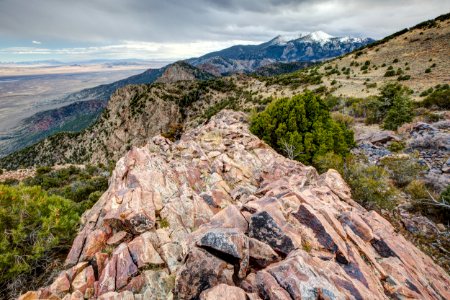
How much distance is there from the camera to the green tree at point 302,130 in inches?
1075

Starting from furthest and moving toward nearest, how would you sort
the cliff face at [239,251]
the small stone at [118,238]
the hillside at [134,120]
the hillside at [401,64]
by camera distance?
the hillside at [134,120]
the hillside at [401,64]
the small stone at [118,238]
the cliff face at [239,251]

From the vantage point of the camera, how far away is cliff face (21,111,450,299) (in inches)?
326

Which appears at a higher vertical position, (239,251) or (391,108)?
(391,108)

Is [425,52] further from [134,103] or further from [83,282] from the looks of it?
[134,103]

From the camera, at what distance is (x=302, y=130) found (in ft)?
95.5

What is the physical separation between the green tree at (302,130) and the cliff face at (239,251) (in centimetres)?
1109

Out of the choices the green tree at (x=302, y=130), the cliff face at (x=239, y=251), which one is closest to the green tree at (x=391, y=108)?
the green tree at (x=302, y=130)

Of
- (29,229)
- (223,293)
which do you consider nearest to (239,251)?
(223,293)

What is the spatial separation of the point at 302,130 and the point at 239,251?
22986 mm

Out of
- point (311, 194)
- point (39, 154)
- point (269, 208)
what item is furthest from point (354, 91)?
point (39, 154)

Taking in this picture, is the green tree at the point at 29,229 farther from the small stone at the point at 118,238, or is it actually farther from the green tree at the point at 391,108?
the green tree at the point at 391,108

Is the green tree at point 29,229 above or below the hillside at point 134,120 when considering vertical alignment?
above

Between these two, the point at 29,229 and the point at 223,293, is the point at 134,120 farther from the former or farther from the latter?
the point at 223,293

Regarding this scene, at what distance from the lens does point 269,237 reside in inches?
392
